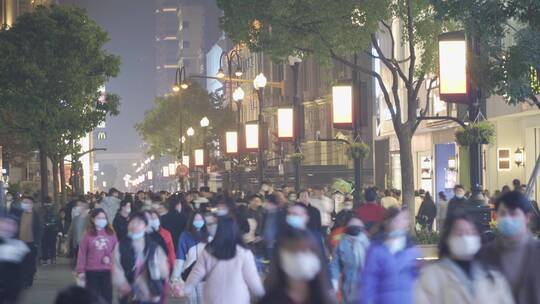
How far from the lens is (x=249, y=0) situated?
31.7 m

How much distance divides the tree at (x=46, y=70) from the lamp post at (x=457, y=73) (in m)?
27.9

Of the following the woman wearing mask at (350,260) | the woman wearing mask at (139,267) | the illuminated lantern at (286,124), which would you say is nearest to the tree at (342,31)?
the illuminated lantern at (286,124)

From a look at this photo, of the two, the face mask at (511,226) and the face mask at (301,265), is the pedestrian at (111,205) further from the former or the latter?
the face mask at (301,265)

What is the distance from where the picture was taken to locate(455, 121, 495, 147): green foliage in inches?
957

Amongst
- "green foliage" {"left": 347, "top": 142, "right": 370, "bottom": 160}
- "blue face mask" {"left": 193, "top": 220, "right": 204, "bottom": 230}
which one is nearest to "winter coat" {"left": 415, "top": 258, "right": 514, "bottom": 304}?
"blue face mask" {"left": 193, "top": 220, "right": 204, "bottom": 230}

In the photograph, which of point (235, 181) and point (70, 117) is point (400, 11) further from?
point (235, 181)

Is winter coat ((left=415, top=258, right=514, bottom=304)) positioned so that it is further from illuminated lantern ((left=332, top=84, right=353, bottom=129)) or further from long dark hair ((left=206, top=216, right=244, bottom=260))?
illuminated lantern ((left=332, top=84, right=353, bottom=129))

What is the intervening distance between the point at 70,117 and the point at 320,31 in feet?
71.7

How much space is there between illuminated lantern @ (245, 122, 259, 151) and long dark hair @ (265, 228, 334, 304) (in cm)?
4283

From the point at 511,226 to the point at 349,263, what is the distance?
447 centimetres

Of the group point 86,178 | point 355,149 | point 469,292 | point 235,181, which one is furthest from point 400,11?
point 86,178

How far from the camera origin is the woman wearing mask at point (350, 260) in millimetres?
13094

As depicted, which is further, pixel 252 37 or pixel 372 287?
pixel 252 37

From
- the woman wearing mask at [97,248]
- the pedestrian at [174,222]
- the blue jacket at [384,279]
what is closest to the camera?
the blue jacket at [384,279]
